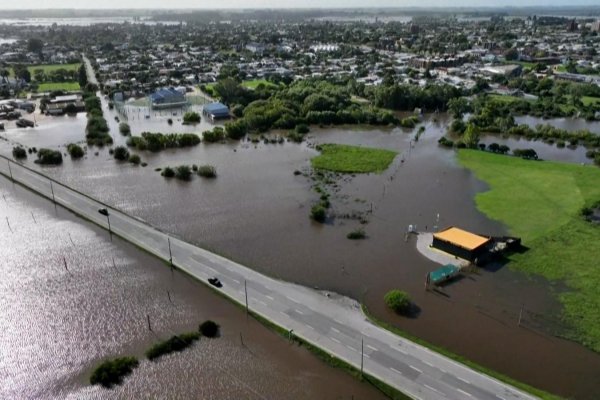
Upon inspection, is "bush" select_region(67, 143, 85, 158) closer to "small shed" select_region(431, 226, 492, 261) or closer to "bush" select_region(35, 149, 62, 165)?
"bush" select_region(35, 149, 62, 165)

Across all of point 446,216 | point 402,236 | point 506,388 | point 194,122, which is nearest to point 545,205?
point 446,216

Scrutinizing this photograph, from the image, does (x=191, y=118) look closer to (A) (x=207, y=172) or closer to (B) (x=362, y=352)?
(A) (x=207, y=172)

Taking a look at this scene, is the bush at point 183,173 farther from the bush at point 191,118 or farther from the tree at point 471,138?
the tree at point 471,138

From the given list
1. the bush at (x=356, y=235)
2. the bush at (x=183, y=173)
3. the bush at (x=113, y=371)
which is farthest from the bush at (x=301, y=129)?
the bush at (x=113, y=371)

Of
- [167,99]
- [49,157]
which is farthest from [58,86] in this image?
[49,157]

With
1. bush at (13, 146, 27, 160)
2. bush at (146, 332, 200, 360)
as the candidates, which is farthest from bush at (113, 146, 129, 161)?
bush at (146, 332, 200, 360)
